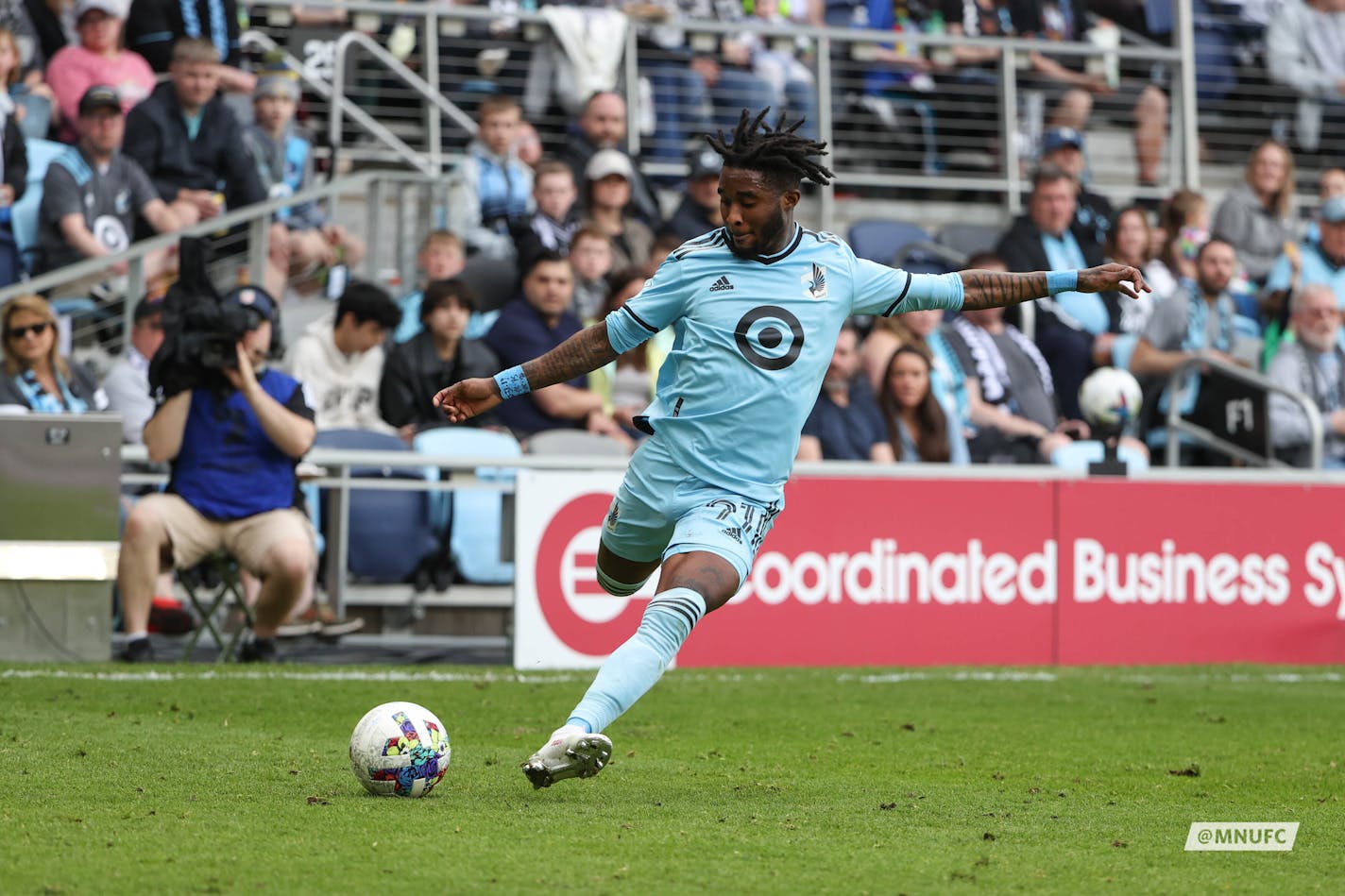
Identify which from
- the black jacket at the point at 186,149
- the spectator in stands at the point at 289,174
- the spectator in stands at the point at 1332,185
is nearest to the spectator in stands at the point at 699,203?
the spectator in stands at the point at 289,174

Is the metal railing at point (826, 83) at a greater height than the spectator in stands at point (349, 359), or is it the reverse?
the metal railing at point (826, 83)

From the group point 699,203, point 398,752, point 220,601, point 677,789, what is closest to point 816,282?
point 677,789

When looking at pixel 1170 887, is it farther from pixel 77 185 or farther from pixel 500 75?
pixel 500 75

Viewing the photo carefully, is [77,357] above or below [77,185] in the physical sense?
below

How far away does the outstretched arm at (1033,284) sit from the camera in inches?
246

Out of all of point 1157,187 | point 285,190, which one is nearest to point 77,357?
point 285,190

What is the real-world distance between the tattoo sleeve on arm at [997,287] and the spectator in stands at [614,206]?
7.74m

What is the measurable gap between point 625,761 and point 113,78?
336 inches

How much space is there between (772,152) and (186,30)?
8.90 metres

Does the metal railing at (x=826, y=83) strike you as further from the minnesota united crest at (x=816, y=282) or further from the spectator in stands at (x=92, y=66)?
the minnesota united crest at (x=816, y=282)

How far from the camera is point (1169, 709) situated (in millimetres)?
9188

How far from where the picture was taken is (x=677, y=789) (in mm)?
6098

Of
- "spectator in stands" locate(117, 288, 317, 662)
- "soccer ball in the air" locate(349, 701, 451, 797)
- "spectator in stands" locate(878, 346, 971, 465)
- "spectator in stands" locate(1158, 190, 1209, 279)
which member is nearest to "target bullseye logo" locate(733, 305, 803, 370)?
"soccer ball in the air" locate(349, 701, 451, 797)

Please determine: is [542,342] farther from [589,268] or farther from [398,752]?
[398,752]
